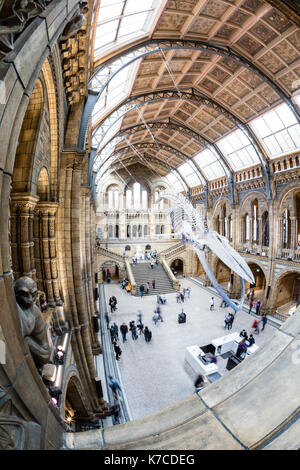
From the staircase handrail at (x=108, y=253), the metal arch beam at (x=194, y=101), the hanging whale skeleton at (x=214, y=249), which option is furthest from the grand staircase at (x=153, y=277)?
the metal arch beam at (x=194, y=101)

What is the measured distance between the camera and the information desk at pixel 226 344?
988 centimetres

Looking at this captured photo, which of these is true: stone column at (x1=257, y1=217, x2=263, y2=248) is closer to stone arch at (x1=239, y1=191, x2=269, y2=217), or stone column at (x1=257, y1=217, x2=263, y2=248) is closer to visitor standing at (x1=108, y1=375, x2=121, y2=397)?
stone arch at (x1=239, y1=191, x2=269, y2=217)

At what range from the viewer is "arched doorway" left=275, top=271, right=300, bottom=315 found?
52.5 ft

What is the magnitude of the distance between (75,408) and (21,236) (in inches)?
225

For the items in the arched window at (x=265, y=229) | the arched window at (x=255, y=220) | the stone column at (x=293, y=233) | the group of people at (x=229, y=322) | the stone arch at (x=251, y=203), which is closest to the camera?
the group of people at (x=229, y=322)

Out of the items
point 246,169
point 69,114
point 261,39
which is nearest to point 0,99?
point 69,114

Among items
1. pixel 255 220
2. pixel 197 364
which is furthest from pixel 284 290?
pixel 197 364

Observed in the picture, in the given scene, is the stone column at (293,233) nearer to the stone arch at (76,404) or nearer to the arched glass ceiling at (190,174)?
the arched glass ceiling at (190,174)

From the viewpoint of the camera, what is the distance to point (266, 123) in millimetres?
14383

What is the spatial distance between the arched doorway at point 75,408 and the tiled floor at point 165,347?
1.59 m

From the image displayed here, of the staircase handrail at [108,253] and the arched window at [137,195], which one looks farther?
the arched window at [137,195]

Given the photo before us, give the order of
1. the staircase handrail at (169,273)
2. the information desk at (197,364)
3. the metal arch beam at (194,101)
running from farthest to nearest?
the staircase handrail at (169,273) < the metal arch beam at (194,101) < the information desk at (197,364)

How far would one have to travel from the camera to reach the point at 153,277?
22.0 m

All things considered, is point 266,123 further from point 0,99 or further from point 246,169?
point 0,99
